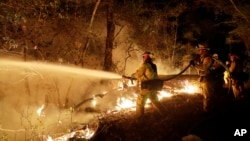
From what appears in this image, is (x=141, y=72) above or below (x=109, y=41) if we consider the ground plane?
below

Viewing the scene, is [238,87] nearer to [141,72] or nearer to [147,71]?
[147,71]

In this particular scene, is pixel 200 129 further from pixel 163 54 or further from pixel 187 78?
pixel 163 54

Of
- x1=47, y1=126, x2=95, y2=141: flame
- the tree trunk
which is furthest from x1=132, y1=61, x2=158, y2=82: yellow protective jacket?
the tree trunk

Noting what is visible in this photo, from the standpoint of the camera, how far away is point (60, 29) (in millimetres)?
14531

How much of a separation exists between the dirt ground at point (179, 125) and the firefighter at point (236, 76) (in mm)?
703

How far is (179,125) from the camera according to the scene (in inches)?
399

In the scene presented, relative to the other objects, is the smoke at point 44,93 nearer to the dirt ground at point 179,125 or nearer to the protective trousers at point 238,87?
the dirt ground at point 179,125

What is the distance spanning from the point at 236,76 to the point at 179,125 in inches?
139

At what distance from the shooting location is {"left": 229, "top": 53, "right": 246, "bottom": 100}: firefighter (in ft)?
40.1

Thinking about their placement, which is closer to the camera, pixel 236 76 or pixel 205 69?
pixel 205 69

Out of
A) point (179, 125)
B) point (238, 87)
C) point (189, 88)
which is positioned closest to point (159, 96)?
point (189, 88)

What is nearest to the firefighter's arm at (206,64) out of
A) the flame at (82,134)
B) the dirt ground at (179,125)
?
the dirt ground at (179,125)

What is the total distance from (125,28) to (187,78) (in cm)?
492

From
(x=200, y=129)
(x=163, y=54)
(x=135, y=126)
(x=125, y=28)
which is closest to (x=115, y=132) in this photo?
(x=135, y=126)
